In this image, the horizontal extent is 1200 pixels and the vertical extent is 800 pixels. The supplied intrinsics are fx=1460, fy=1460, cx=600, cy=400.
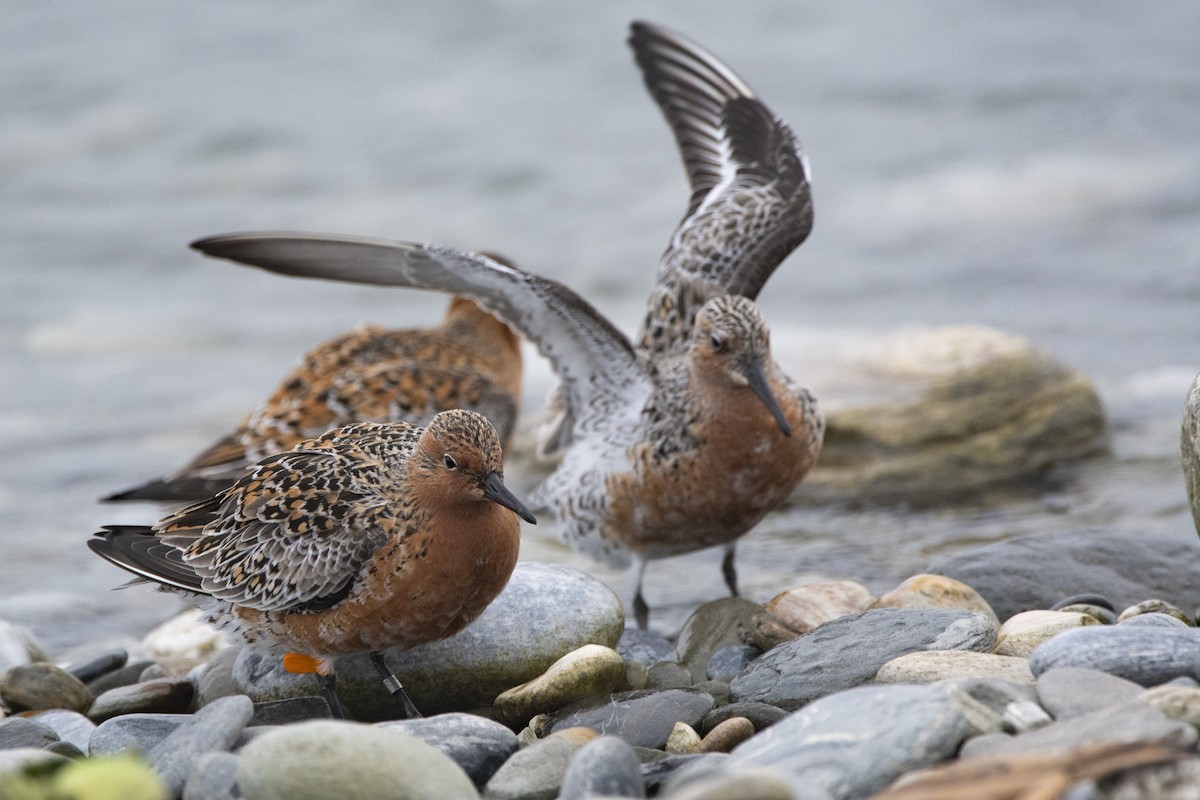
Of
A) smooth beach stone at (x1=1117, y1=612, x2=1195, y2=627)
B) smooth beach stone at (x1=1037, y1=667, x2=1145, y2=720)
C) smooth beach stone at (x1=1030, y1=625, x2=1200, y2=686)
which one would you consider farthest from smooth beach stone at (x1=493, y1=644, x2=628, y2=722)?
smooth beach stone at (x1=1117, y1=612, x2=1195, y2=627)

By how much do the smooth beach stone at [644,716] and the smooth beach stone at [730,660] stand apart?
767mm

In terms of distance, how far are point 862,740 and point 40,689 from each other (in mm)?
4288

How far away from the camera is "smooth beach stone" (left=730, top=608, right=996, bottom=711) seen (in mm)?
6043

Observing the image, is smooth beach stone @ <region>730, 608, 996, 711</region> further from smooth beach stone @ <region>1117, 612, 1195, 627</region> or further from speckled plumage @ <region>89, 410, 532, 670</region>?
speckled plumage @ <region>89, 410, 532, 670</region>

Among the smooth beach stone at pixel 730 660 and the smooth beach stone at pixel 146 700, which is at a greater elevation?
the smooth beach stone at pixel 730 660

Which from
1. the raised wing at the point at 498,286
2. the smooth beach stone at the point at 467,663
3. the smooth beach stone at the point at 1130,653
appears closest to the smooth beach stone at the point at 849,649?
the smooth beach stone at the point at 1130,653

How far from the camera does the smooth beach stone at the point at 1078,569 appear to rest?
7570 mm

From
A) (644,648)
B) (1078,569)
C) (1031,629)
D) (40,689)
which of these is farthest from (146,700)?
(1078,569)

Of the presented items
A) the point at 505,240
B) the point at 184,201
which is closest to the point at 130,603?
the point at 505,240

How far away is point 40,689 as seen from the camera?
7.11 m

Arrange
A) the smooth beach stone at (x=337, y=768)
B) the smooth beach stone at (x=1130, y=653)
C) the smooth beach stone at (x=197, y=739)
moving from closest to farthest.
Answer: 1. the smooth beach stone at (x=337, y=768)
2. the smooth beach stone at (x=1130, y=653)
3. the smooth beach stone at (x=197, y=739)

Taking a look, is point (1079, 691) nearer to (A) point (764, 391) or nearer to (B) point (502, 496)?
(B) point (502, 496)

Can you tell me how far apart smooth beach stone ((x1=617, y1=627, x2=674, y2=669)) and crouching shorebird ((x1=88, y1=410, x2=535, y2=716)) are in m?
1.18

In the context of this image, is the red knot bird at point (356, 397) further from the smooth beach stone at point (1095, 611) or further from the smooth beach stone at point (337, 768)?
the smooth beach stone at point (337, 768)
